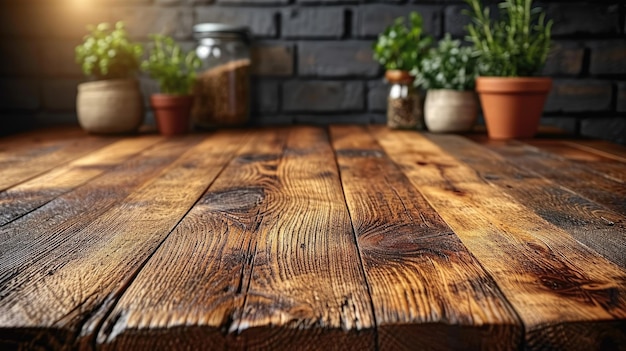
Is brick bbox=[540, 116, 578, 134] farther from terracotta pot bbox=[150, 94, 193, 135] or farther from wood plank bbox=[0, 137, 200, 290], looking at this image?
wood plank bbox=[0, 137, 200, 290]

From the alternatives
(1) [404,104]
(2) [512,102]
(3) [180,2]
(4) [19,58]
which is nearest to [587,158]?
(2) [512,102]

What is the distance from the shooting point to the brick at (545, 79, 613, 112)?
1822mm

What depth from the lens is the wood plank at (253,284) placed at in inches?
16.4

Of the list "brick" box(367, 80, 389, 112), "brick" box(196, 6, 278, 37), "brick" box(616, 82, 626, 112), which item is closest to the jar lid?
"brick" box(196, 6, 278, 37)

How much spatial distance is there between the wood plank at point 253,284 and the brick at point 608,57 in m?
1.39

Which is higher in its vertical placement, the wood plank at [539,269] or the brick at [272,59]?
the brick at [272,59]

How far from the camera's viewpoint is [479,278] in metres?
0.50

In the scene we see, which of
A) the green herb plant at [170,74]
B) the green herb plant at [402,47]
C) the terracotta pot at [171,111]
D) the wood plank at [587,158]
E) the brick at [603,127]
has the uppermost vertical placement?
the green herb plant at [402,47]

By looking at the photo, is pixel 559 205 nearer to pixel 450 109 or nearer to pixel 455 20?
pixel 450 109

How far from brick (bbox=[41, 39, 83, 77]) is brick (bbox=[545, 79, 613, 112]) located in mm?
1571

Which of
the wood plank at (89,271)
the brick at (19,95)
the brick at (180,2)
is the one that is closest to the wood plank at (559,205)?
the wood plank at (89,271)

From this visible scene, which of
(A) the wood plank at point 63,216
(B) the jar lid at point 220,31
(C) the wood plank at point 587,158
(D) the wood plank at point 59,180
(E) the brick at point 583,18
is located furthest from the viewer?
(E) the brick at point 583,18

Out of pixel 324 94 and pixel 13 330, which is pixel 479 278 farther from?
pixel 324 94

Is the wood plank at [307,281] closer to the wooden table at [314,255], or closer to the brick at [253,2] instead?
the wooden table at [314,255]
